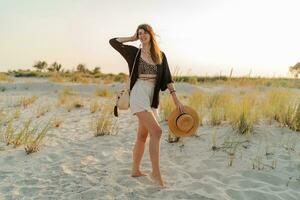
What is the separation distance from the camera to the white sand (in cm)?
448

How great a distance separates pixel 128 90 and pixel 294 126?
310 centimetres

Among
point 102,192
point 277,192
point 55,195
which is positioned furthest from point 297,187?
point 55,195

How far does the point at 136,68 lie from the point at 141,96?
1.05 feet

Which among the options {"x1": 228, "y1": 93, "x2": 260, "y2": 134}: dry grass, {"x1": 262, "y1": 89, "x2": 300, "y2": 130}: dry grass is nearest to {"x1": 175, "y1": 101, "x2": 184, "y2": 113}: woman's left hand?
{"x1": 228, "y1": 93, "x2": 260, "y2": 134}: dry grass

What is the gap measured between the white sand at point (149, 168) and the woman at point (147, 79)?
43cm

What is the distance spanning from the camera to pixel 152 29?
4.46m

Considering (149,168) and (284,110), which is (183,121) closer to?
(149,168)

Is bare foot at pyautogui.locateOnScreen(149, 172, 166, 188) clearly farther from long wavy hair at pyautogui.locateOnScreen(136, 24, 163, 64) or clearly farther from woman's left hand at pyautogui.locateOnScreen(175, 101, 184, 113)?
long wavy hair at pyautogui.locateOnScreen(136, 24, 163, 64)

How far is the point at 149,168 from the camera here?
5.37 metres

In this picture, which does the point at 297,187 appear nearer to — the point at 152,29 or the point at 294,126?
the point at 294,126

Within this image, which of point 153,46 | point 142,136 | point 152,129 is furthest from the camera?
point 142,136

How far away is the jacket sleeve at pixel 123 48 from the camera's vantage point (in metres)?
4.56

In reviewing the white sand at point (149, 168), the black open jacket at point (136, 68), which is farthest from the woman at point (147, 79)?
the white sand at point (149, 168)

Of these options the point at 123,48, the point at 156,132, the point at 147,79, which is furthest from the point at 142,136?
the point at 123,48
